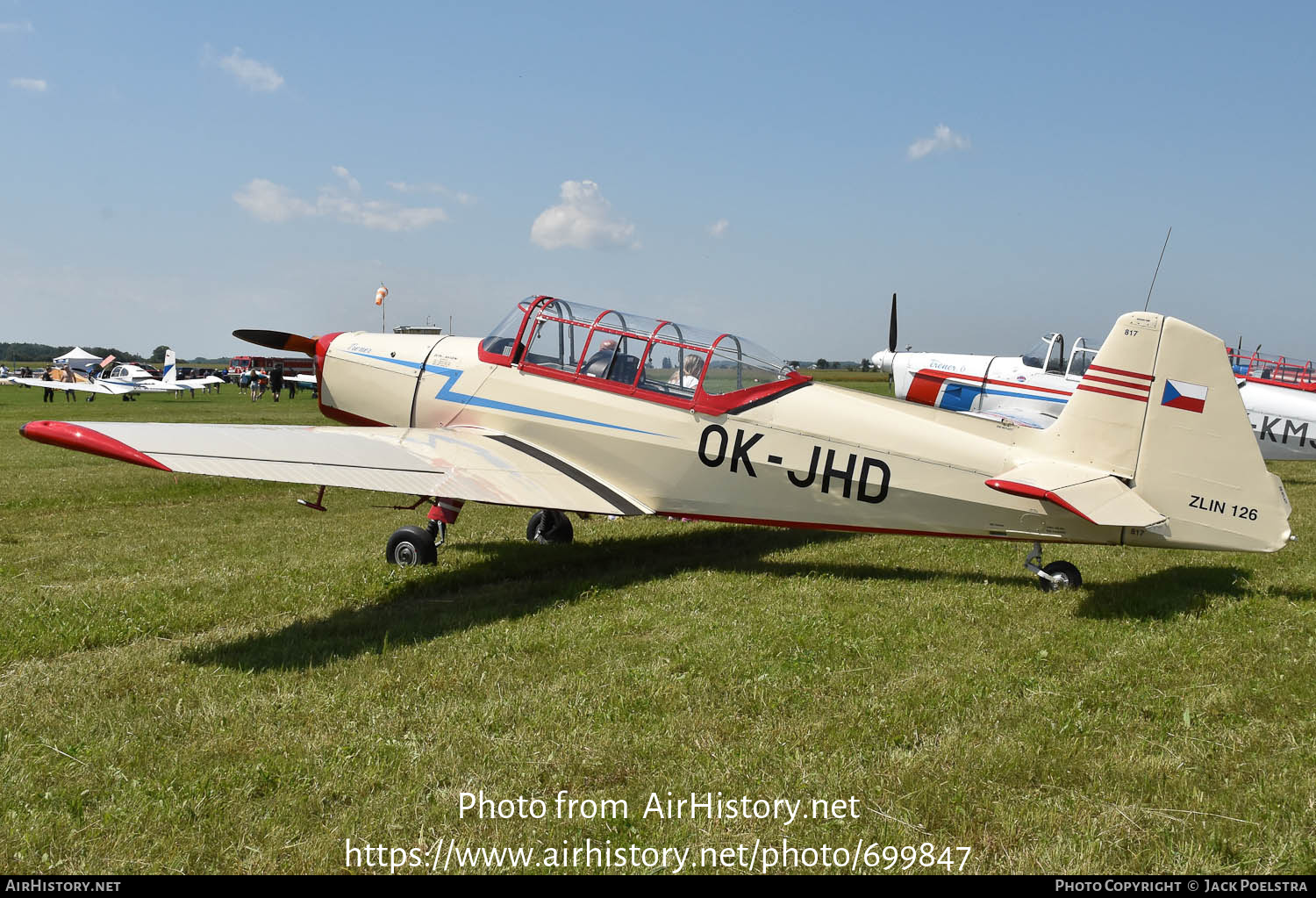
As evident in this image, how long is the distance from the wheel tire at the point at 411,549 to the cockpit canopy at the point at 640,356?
76.5 inches

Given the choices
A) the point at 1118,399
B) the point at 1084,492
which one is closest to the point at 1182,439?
the point at 1118,399

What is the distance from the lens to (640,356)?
765cm

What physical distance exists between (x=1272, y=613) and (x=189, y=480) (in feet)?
45.4

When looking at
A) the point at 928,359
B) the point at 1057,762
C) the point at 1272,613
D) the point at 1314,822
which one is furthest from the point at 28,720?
the point at 928,359

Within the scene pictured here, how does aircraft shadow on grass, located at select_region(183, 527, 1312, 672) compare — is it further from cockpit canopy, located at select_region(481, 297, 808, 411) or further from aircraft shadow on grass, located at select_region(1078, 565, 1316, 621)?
cockpit canopy, located at select_region(481, 297, 808, 411)

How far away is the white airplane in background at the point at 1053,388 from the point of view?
13625 mm

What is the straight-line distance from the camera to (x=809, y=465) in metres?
6.90

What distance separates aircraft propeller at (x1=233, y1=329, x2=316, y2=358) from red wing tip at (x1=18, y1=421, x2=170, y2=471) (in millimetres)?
4698

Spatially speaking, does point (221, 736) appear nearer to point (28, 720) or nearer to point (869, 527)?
point (28, 720)

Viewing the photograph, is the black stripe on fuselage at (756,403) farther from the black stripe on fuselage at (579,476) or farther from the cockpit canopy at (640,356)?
the black stripe on fuselage at (579,476)

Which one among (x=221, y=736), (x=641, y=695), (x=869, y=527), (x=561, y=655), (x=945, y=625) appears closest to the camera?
(x=221, y=736)

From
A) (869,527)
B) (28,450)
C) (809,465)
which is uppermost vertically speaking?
(809,465)

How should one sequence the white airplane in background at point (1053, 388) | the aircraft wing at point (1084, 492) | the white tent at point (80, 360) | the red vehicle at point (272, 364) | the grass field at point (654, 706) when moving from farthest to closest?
the white tent at point (80, 360) < the red vehicle at point (272, 364) < the white airplane in background at point (1053, 388) < the aircraft wing at point (1084, 492) < the grass field at point (654, 706)

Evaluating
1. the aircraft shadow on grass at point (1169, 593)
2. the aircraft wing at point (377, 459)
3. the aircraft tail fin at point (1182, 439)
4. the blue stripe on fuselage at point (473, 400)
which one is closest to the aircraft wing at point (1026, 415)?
the aircraft shadow on grass at point (1169, 593)
